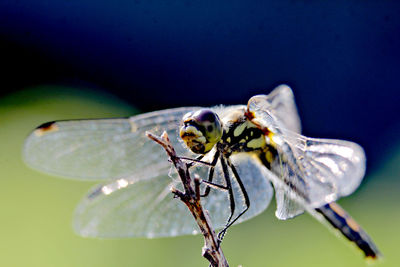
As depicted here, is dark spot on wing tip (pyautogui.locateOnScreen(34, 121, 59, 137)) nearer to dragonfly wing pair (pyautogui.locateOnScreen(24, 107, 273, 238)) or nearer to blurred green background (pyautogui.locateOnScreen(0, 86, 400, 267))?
dragonfly wing pair (pyautogui.locateOnScreen(24, 107, 273, 238))

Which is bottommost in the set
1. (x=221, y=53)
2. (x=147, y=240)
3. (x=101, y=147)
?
(x=147, y=240)

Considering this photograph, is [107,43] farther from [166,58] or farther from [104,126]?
[104,126]

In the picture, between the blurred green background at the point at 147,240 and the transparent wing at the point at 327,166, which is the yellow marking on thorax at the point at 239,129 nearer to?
the transparent wing at the point at 327,166

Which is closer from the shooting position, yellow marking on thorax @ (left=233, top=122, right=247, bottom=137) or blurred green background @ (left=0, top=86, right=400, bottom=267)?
yellow marking on thorax @ (left=233, top=122, right=247, bottom=137)

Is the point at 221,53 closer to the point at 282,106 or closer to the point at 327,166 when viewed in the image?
the point at 282,106

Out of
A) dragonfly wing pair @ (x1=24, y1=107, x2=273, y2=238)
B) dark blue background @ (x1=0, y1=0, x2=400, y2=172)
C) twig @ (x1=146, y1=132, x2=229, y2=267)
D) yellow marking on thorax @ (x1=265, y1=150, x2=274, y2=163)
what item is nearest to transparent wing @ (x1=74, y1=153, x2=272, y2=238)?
dragonfly wing pair @ (x1=24, y1=107, x2=273, y2=238)

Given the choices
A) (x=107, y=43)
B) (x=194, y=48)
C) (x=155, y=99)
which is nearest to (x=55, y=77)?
(x=107, y=43)

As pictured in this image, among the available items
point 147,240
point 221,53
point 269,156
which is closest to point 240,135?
point 269,156

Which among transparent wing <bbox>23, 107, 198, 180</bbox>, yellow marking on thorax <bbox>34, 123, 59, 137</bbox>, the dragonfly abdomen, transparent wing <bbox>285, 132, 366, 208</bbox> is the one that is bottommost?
the dragonfly abdomen
